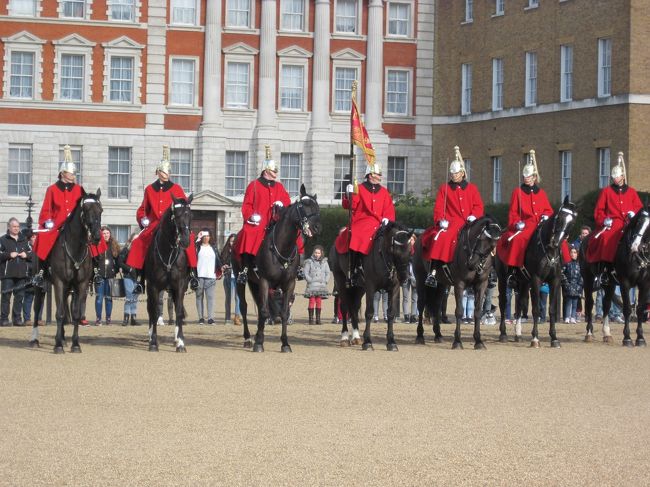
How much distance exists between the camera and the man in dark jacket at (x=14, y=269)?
2716 centimetres

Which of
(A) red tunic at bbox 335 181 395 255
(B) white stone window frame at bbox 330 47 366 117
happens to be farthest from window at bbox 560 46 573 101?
(A) red tunic at bbox 335 181 395 255

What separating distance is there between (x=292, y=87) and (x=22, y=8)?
12.0 m

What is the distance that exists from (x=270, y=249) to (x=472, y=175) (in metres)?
41.5

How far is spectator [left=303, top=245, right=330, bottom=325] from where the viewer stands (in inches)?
1130

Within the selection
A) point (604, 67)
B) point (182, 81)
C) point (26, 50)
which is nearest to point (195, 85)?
point (182, 81)

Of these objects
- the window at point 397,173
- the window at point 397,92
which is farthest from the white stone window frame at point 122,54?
the window at point 397,173

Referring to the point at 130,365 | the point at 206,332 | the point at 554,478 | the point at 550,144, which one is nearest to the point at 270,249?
the point at 130,365

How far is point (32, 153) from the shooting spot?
6234cm

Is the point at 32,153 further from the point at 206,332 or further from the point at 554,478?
the point at 554,478

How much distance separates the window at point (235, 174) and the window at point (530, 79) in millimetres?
13176

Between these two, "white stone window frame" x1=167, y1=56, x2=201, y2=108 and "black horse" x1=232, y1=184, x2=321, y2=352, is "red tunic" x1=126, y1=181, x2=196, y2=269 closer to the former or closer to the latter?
"black horse" x1=232, y1=184, x2=321, y2=352

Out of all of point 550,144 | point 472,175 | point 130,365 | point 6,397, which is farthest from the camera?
point 472,175

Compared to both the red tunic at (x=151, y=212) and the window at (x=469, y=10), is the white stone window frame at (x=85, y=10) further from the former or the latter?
the red tunic at (x=151, y=212)

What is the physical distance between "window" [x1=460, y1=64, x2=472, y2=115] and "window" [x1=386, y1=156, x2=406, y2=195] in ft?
14.3
